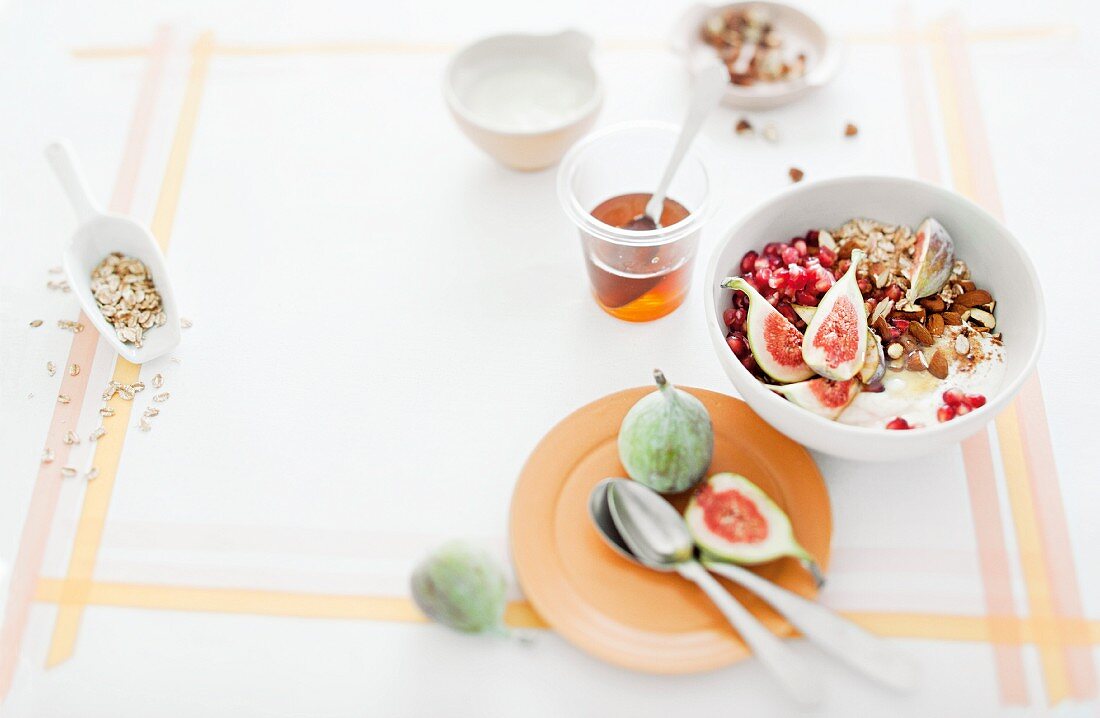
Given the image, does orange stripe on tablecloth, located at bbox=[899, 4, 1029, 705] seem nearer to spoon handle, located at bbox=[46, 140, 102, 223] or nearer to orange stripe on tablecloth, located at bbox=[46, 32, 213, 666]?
orange stripe on tablecloth, located at bbox=[46, 32, 213, 666]

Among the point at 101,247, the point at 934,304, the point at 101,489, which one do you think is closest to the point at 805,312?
the point at 934,304

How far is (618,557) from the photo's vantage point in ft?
→ 4.00

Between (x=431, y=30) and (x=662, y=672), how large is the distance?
1.49 meters

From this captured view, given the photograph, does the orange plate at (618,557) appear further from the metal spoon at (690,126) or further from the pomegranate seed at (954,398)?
the metal spoon at (690,126)

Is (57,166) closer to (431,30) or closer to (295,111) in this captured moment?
(295,111)

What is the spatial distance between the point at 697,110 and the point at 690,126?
1.1 inches

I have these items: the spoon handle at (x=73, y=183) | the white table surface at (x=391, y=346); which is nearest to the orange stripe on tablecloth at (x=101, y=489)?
the white table surface at (x=391, y=346)

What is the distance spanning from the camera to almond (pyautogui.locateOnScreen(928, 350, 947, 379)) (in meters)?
1.28

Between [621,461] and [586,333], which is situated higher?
[586,333]

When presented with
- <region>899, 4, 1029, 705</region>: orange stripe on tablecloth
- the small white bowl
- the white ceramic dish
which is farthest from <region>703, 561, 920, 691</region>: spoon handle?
the white ceramic dish

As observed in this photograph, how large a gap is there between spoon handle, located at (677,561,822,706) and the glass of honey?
50cm

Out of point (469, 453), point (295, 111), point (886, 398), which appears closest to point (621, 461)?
point (469, 453)

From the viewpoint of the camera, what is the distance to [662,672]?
1.12 meters

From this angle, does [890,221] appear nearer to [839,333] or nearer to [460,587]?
[839,333]
